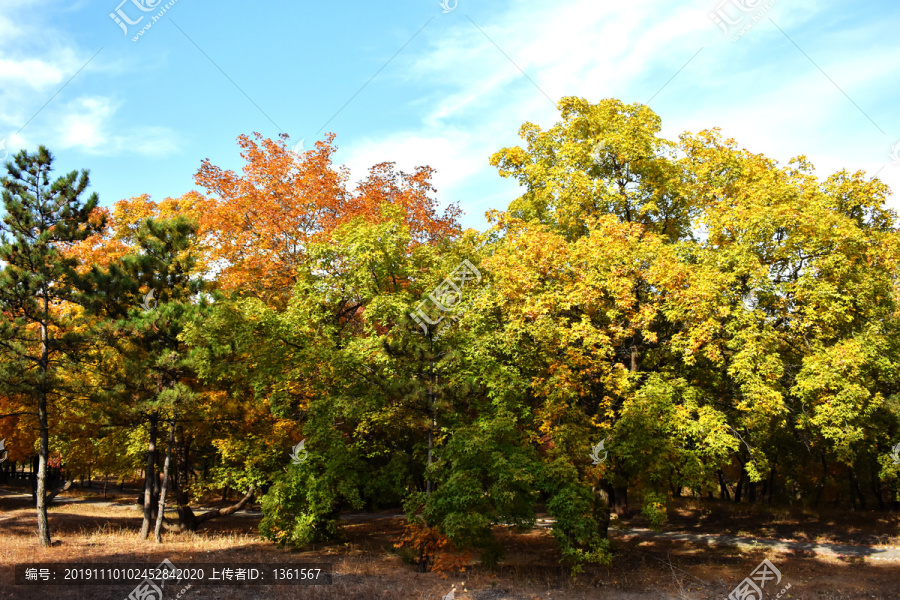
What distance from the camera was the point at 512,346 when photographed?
15453 mm

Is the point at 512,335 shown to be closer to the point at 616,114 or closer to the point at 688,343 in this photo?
the point at 688,343

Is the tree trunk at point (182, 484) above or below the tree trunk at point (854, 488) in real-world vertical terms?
above

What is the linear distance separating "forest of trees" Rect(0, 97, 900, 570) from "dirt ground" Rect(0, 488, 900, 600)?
3.12ft

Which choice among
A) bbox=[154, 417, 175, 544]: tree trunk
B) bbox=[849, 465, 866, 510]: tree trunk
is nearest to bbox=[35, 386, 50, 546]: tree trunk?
bbox=[154, 417, 175, 544]: tree trunk

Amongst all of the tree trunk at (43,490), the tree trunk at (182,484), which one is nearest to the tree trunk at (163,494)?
the tree trunk at (182,484)

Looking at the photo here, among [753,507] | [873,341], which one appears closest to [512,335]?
[873,341]

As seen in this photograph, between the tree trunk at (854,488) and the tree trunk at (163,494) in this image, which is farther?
the tree trunk at (854,488)

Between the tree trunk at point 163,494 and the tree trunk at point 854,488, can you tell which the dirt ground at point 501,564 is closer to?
the tree trunk at point 163,494

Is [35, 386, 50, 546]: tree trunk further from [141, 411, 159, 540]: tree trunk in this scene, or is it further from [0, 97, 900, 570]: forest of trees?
[141, 411, 159, 540]: tree trunk

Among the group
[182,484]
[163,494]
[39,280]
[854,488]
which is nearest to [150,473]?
[163,494]

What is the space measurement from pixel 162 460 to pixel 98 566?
9118mm

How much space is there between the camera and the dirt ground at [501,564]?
12.9 m

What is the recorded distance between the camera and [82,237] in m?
17.7

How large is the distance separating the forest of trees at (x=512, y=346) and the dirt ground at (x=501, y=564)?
95cm
